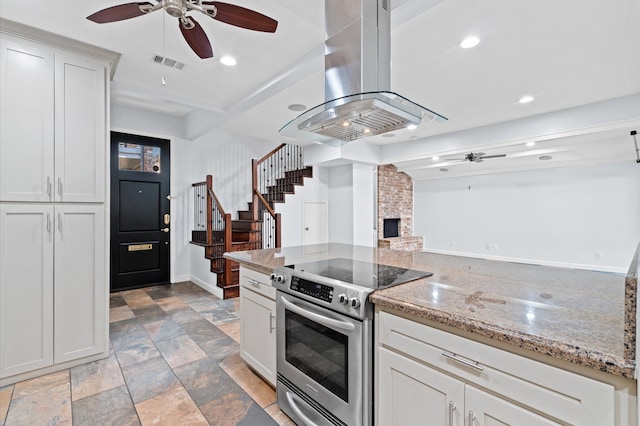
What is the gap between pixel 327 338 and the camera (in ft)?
5.43

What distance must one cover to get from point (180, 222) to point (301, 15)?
14.2 ft

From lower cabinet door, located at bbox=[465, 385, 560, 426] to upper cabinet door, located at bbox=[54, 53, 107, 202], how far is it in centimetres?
305

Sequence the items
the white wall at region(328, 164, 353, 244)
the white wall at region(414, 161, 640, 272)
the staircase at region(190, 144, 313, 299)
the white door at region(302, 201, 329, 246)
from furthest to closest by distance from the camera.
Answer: the white wall at region(328, 164, 353, 244) → the white door at region(302, 201, 329, 246) → the white wall at region(414, 161, 640, 272) → the staircase at region(190, 144, 313, 299)

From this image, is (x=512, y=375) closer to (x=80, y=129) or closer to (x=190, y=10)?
(x=190, y=10)

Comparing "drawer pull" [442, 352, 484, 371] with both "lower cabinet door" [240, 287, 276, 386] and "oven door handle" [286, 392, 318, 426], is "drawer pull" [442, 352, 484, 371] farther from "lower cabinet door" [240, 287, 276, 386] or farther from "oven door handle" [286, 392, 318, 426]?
"lower cabinet door" [240, 287, 276, 386]

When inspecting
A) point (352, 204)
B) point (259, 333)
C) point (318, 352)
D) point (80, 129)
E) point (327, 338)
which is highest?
point (80, 129)

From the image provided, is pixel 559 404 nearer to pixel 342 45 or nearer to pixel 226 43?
pixel 342 45

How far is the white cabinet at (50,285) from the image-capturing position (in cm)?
230

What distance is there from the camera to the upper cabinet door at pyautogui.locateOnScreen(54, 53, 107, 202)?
2490mm

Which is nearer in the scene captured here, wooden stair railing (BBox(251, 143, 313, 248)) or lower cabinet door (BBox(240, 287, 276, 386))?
lower cabinet door (BBox(240, 287, 276, 386))

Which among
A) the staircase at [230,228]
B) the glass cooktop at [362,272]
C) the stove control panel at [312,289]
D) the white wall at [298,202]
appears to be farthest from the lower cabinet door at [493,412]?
the white wall at [298,202]

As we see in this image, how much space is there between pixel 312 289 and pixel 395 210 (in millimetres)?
6301

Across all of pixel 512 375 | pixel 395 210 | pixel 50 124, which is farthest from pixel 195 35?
pixel 395 210

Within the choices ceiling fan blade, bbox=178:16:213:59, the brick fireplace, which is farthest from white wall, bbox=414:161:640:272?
ceiling fan blade, bbox=178:16:213:59
